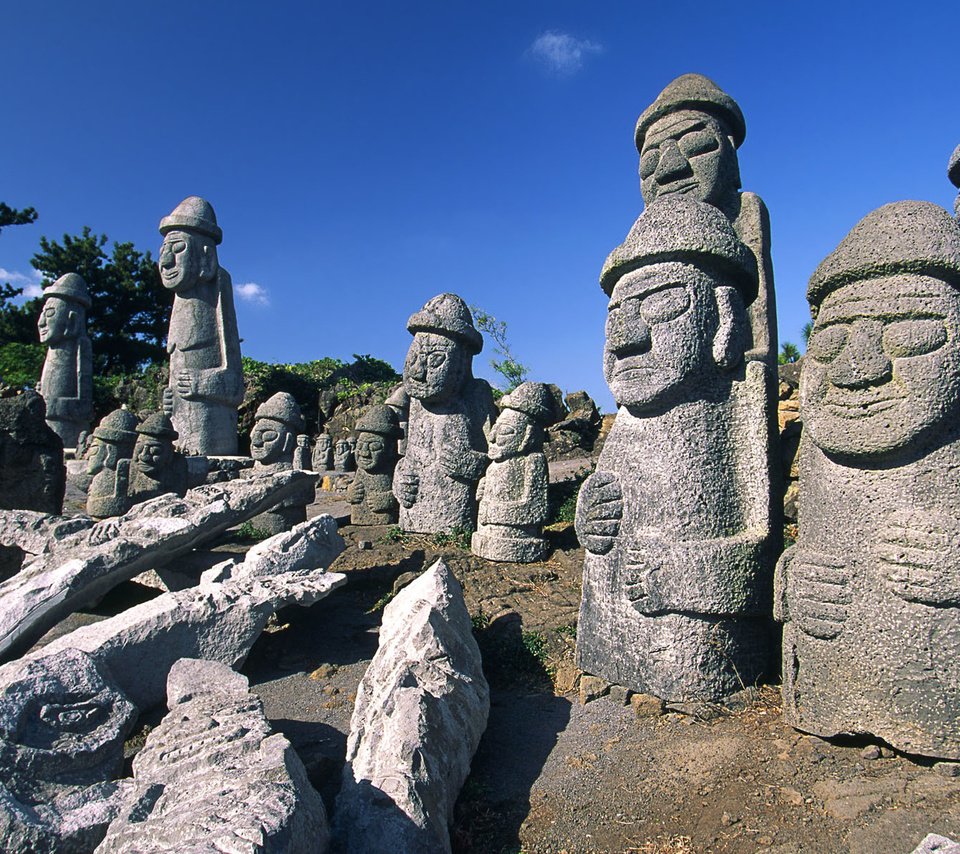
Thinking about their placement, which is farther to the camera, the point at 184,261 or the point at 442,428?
the point at 184,261

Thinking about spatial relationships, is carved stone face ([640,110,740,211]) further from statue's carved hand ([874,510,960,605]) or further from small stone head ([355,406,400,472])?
small stone head ([355,406,400,472])

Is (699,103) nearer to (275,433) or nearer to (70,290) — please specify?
(275,433)

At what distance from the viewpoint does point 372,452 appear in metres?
7.83

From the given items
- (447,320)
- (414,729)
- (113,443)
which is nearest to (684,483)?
(414,729)

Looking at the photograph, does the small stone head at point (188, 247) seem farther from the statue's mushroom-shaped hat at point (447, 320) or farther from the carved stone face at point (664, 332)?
the carved stone face at point (664, 332)

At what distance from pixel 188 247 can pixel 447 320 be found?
579 cm

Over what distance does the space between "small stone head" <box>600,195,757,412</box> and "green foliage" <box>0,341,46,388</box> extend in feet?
64.7

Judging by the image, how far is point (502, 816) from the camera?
2.76m

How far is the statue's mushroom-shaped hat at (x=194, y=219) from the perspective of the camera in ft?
34.7

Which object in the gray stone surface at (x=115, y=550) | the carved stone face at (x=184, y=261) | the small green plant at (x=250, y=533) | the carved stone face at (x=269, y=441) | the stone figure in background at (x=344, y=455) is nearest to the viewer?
the gray stone surface at (x=115, y=550)

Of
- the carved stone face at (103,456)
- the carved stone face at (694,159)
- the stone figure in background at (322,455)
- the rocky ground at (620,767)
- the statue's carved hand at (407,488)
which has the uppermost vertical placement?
the carved stone face at (694,159)

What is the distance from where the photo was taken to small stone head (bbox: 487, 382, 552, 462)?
246 inches

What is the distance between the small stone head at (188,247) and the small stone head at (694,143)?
733cm

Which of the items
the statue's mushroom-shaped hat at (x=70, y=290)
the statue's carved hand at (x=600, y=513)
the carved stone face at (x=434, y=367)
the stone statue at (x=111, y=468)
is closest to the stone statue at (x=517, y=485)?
the carved stone face at (x=434, y=367)
